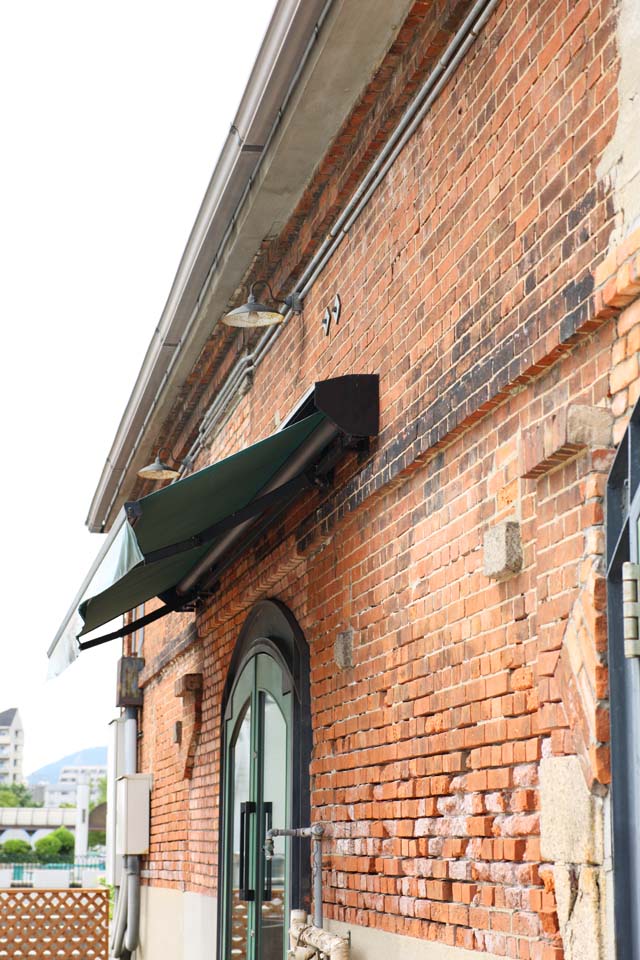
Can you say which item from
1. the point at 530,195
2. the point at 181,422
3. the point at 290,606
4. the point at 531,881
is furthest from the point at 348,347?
the point at 181,422

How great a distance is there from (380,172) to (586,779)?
10.7 ft

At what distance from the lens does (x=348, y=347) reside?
6.40 m

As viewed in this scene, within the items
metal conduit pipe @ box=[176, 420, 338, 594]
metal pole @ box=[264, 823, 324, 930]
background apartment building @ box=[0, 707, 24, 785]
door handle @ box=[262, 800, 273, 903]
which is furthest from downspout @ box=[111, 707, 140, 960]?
background apartment building @ box=[0, 707, 24, 785]

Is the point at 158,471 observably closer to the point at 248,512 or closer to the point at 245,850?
the point at 245,850

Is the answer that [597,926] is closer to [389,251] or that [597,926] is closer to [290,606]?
[389,251]

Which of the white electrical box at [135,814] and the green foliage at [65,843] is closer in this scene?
the white electrical box at [135,814]

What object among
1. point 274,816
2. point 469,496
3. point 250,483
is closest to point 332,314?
point 250,483

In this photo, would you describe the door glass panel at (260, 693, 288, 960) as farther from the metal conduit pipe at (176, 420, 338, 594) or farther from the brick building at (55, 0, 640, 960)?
the metal conduit pipe at (176, 420, 338, 594)

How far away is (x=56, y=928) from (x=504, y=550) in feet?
54.9

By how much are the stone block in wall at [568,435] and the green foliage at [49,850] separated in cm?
8081

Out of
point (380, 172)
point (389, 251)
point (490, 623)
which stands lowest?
point (490, 623)

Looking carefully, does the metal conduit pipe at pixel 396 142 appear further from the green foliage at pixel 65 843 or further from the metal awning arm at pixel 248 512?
the green foliage at pixel 65 843

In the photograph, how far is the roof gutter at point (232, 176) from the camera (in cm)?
544

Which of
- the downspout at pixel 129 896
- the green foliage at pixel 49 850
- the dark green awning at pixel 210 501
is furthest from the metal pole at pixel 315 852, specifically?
the green foliage at pixel 49 850
